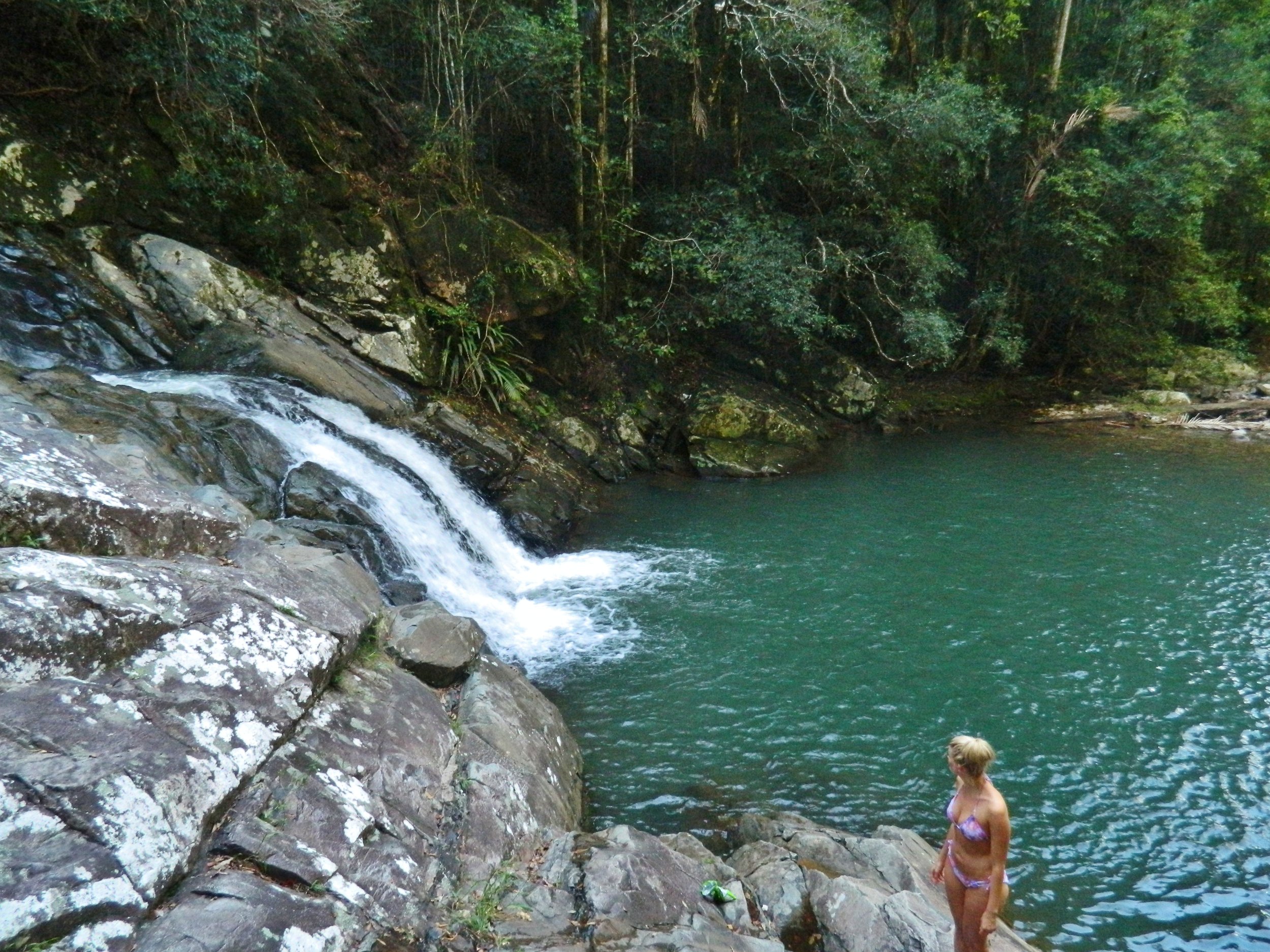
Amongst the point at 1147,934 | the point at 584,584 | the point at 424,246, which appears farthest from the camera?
the point at 424,246

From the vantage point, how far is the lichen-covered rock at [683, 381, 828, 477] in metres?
15.2

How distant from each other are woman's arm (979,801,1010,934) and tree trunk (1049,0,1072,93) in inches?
769

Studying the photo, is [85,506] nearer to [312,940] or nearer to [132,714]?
[132,714]

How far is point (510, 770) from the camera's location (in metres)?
5.00

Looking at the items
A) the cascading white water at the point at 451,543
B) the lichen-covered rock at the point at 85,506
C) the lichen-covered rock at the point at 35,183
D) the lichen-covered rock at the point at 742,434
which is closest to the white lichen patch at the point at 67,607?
the lichen-covered rock at the point at 85,506

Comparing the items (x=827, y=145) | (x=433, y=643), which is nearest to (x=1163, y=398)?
(x=827, y=145)

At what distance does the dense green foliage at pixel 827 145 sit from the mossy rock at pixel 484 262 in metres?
0.90

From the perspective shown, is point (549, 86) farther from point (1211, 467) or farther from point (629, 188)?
point (1211, 467)

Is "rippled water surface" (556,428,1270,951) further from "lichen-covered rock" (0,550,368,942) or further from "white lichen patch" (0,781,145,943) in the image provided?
"white lichen patch" (0,781,145,943)

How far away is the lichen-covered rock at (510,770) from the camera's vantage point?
4.36 m

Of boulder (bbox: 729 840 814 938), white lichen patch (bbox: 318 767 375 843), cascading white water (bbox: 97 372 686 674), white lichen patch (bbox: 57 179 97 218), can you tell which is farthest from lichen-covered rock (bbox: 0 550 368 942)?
white lichen patch (bbox: 57 179 97 218)

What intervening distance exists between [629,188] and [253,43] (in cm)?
733

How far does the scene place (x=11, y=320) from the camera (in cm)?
845

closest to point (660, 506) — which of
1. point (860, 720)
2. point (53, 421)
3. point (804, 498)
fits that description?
point (804, 498)
